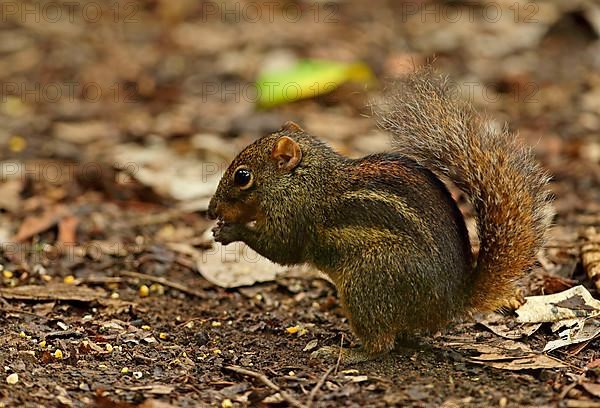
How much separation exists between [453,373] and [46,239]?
403 cm

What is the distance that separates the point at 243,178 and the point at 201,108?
17.7 ft

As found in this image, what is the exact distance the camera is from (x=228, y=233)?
611 centimetres

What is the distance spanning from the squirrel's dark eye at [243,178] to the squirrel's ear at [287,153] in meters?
0.22

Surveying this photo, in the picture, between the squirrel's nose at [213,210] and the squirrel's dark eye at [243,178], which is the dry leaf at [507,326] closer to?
the squirrel's dark eye at [243,178]

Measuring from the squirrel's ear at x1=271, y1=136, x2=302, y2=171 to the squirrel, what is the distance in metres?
0.30

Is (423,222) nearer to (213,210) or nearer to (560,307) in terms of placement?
(560,307)

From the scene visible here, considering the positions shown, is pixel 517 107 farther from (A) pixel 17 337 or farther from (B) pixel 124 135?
(A) pixel 17 337

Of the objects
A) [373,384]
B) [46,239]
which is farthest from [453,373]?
[46,239]

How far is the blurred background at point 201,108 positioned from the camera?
23.2 ft

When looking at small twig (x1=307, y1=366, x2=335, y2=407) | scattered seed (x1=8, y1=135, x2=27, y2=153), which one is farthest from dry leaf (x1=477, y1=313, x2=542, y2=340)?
scattered seed (x1=8, y1=135, x2=27, y2=153)

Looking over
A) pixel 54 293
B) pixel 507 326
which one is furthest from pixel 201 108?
pixel 507 326

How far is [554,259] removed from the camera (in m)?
6.92

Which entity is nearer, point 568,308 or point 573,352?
point 573,352

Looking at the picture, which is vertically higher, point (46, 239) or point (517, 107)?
point (517, 107)
